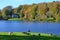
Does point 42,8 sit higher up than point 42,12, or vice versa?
point 42,8

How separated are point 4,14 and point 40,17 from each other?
156ft

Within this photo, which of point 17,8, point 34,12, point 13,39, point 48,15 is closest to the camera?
point 13,39

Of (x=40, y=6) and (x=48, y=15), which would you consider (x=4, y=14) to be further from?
(x=48, y=15)

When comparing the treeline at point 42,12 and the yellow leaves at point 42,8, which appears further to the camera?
the yellow leaves at point 42,8

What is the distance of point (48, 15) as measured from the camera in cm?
13225

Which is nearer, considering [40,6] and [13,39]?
[13,39]

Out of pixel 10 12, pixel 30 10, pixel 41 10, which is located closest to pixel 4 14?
pixel 10 12

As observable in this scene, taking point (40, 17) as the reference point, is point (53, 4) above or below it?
above

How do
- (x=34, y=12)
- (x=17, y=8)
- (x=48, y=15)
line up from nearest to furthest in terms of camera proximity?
(x=48, y=15), (x=34, y=12), (x=17, y=8)

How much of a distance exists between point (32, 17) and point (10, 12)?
44465mm

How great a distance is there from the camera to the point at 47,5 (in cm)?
13538

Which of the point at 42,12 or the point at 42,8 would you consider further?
the point at 42,8

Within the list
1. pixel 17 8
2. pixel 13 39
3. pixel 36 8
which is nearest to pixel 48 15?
pixel 36 8

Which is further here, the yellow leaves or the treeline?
the yellow leaves
